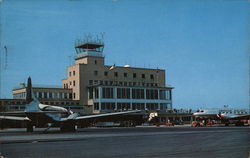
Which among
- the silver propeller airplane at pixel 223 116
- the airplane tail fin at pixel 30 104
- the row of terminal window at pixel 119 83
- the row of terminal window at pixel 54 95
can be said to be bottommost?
the silver propeller airplane at pixel 223 116

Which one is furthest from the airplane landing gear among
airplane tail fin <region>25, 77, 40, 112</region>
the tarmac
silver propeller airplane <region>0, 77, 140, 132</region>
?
the tarmac

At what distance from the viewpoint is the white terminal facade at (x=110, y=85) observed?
113m

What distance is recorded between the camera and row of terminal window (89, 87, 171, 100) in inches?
4471

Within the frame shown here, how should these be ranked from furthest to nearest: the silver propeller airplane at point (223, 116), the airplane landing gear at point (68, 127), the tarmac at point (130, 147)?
the silver propeller airplane at point (223, 116), the airplane landing gear at point (68, 127), the tarmac at point (130, 147)

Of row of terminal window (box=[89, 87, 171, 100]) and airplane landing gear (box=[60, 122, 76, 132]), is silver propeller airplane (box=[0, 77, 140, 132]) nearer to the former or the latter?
airplane landing gear (box=[60, 122, 76, 132])

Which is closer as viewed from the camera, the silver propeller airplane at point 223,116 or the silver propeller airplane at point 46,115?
the silver propeller airplane at point 46,115

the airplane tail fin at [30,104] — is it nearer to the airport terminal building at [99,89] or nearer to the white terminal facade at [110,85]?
the airport terminal building at [99,89]

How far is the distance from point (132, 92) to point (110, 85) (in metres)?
8.78

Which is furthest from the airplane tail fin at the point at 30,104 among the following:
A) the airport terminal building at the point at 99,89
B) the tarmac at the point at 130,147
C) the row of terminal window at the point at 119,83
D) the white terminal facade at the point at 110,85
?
the row of terminal window at the point at 119,83

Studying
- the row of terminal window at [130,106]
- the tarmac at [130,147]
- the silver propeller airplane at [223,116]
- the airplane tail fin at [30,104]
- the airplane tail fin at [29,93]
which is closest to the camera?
the tarmac at [130,147]

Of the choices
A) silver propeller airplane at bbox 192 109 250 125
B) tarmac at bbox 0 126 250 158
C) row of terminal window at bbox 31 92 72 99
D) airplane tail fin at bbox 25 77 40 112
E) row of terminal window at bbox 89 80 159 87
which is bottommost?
tarmac at bbox 0 126 250 158

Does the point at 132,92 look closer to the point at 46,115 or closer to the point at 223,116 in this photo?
the point at 223,116

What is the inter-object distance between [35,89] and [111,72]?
25.6 meters

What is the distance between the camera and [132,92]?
11969cm
